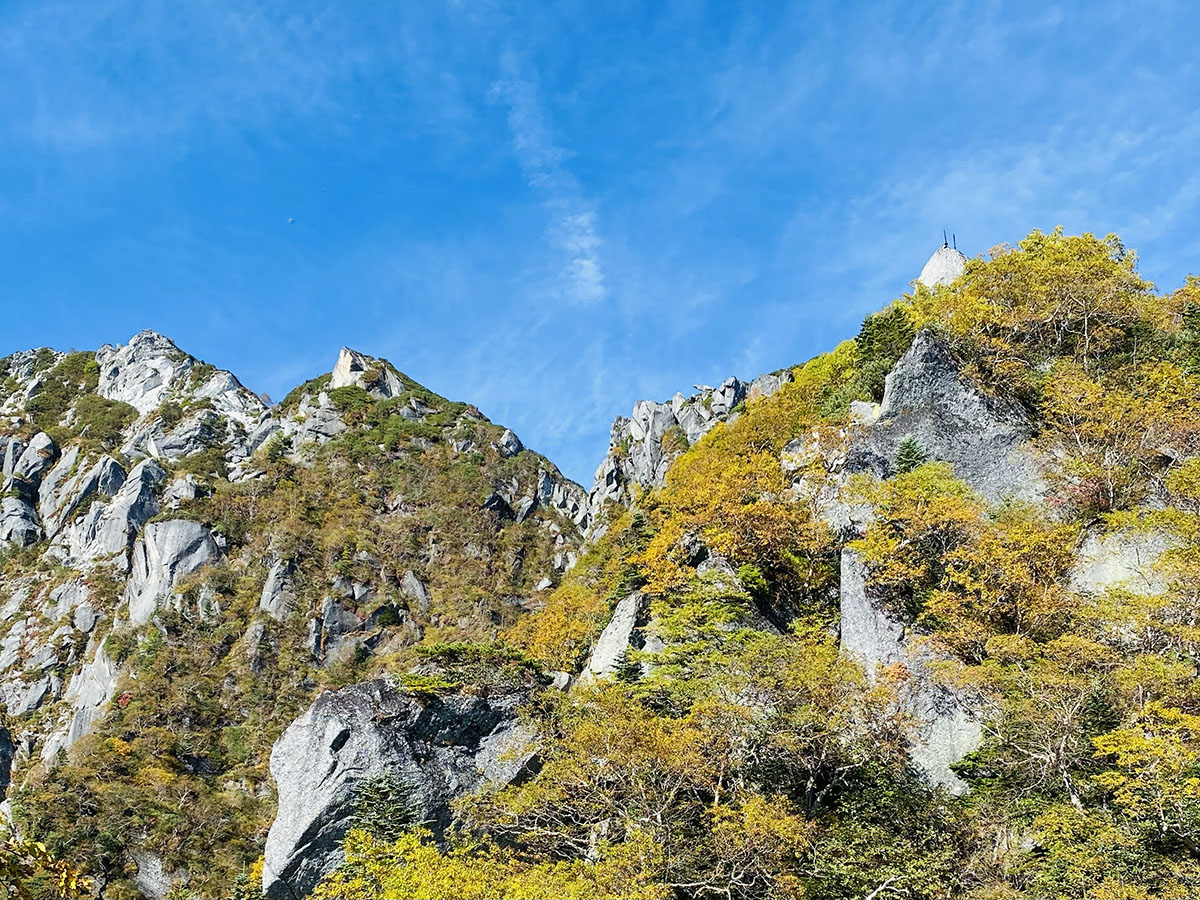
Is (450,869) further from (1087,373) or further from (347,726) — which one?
(1087,373)

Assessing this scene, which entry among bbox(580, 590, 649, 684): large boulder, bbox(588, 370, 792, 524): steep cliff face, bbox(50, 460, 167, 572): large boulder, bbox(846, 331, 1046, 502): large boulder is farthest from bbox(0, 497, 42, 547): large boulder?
bbox(846, 331, 1046, 502): large boulder

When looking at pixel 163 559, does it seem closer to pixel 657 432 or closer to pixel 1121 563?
pixel 657 432

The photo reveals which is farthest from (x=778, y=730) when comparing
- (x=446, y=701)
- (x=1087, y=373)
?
(x=1087, y=373)

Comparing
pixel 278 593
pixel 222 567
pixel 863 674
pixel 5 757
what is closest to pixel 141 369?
pixel 222 567

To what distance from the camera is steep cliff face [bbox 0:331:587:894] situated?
170ft

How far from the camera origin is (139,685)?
58094mm

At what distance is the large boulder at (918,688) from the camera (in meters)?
21.7

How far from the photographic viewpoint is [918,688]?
22875 mm

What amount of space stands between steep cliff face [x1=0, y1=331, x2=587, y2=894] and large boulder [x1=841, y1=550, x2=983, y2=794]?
36.7 m

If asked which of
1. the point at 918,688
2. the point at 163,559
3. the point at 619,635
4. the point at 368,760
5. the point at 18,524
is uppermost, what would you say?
the point at 18,524

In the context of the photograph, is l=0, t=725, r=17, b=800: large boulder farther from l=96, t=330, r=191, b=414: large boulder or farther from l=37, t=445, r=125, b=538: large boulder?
l=96, t=330, r=191, b=414: large boulder

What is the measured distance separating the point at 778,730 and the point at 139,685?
181ft

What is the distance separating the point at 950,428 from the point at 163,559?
65857 mm

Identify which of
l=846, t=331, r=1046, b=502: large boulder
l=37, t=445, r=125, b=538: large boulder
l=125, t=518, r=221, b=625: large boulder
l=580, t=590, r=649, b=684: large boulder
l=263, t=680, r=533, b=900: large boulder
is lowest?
l=263, t=680, r=533, b=900: large boulder
